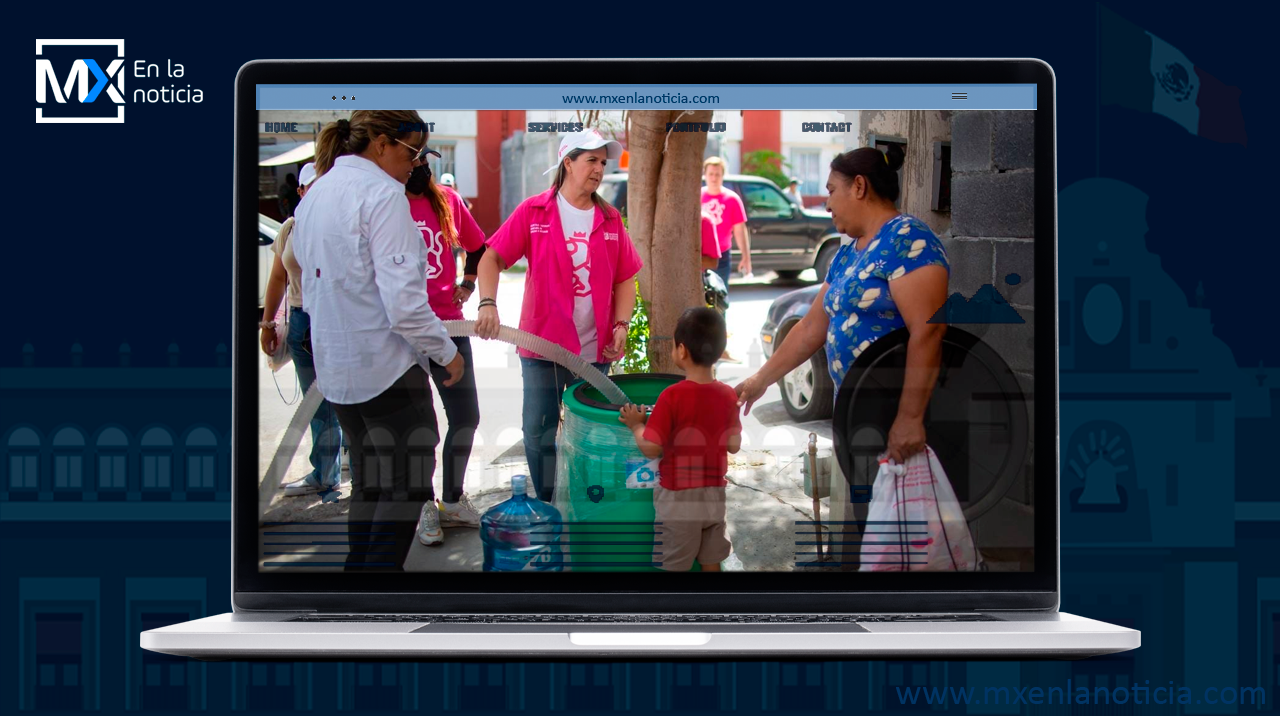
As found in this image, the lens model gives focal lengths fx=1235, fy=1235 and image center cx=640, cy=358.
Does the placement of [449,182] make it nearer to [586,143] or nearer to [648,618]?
[586,143]

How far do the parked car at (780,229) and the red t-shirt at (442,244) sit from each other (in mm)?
413

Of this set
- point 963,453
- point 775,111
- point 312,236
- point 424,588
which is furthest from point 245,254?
point 963,453

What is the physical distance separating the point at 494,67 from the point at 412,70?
0.23 metres

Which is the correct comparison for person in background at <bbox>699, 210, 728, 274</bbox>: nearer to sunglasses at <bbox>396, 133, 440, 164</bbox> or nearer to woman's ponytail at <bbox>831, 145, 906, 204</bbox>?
woman's ponytail at <bbox>831, 145, 906, 204</bbox>

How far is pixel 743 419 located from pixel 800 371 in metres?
0.21

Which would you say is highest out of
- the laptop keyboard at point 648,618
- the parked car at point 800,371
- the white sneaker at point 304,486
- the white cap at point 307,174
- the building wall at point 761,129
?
the building wall at point 761,129

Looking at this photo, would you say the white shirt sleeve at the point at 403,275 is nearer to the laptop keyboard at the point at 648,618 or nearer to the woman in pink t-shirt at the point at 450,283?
the woman in pink t-shirt at the point at 450,283

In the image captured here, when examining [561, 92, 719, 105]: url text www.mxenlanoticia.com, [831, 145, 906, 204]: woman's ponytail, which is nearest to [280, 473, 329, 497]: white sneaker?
[561, 92, 719, 105]: url text www.mxenlanoticia.com

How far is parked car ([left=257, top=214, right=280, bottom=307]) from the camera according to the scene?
351cm

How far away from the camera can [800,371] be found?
11.6 feet

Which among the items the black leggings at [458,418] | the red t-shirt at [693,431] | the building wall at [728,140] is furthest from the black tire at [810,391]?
the black leggings at [458,418]

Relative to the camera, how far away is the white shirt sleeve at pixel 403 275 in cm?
352

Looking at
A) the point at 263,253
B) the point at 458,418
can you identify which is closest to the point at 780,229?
the point at 458,418

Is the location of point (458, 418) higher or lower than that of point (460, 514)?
higher
